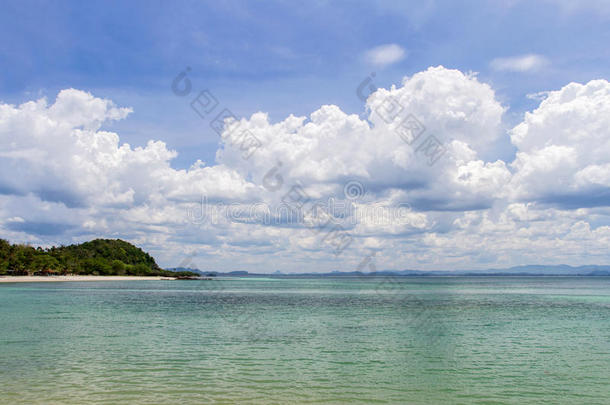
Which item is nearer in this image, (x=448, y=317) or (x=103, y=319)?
(x=103, y=319)

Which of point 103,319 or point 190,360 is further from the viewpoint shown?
point 103,319

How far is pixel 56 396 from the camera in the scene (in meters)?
20.9

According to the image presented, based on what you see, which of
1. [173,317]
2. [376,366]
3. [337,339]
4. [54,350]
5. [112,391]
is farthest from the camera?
[173,317]

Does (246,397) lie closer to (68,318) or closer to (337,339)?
(337,339)

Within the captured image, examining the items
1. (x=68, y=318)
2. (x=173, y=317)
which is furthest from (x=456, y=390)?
(x=68, y=318)

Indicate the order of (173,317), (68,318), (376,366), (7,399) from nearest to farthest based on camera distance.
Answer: (7,399) → (376,366) → (68,318) → (173,317)

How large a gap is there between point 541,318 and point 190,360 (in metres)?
47.0

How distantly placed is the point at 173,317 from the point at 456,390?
135 ft

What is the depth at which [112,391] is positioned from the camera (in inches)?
868

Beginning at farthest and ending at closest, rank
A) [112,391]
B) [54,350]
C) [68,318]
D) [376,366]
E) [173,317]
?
[173,317], [68,318], [54,350], [376,366], [112,391]

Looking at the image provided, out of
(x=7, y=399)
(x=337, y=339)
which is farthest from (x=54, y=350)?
(x=337, y=339)

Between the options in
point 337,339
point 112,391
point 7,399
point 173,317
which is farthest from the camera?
point 173,317

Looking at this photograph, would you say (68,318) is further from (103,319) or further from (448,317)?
(448,317)

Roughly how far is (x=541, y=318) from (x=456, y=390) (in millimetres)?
41957
